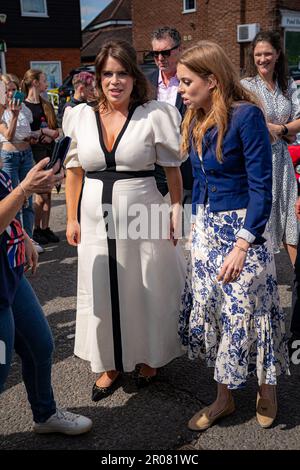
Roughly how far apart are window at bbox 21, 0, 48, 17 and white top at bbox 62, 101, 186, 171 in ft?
80.5

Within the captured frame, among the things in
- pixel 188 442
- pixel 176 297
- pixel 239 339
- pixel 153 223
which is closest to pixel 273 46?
pixel 153 223

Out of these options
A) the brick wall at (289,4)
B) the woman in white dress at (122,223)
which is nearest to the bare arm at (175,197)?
the woman in white dress at (122,223)

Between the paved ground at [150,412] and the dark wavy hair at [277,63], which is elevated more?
the dark wavy hair at [277,63]

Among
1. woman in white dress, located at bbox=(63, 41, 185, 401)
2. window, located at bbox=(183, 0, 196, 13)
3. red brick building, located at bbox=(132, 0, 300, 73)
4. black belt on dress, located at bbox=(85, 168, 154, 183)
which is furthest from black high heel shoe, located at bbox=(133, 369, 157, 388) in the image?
window, located at bbox=(183, 0, 196, 13)

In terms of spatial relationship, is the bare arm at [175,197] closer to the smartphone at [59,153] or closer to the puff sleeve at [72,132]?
the puff sleeve at [72,132]

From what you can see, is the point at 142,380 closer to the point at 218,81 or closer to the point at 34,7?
the point at 218,81

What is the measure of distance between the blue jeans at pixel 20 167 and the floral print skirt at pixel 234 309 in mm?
3403

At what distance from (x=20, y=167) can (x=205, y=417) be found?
157 inches

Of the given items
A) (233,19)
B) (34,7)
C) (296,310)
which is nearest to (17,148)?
(296,310)

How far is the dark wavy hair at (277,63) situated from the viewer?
390cm

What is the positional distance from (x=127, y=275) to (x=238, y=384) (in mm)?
846

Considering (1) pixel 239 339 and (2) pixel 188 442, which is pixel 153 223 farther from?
(2) pixel 188 442

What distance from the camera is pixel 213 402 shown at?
3.04 metres

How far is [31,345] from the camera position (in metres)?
2.55
